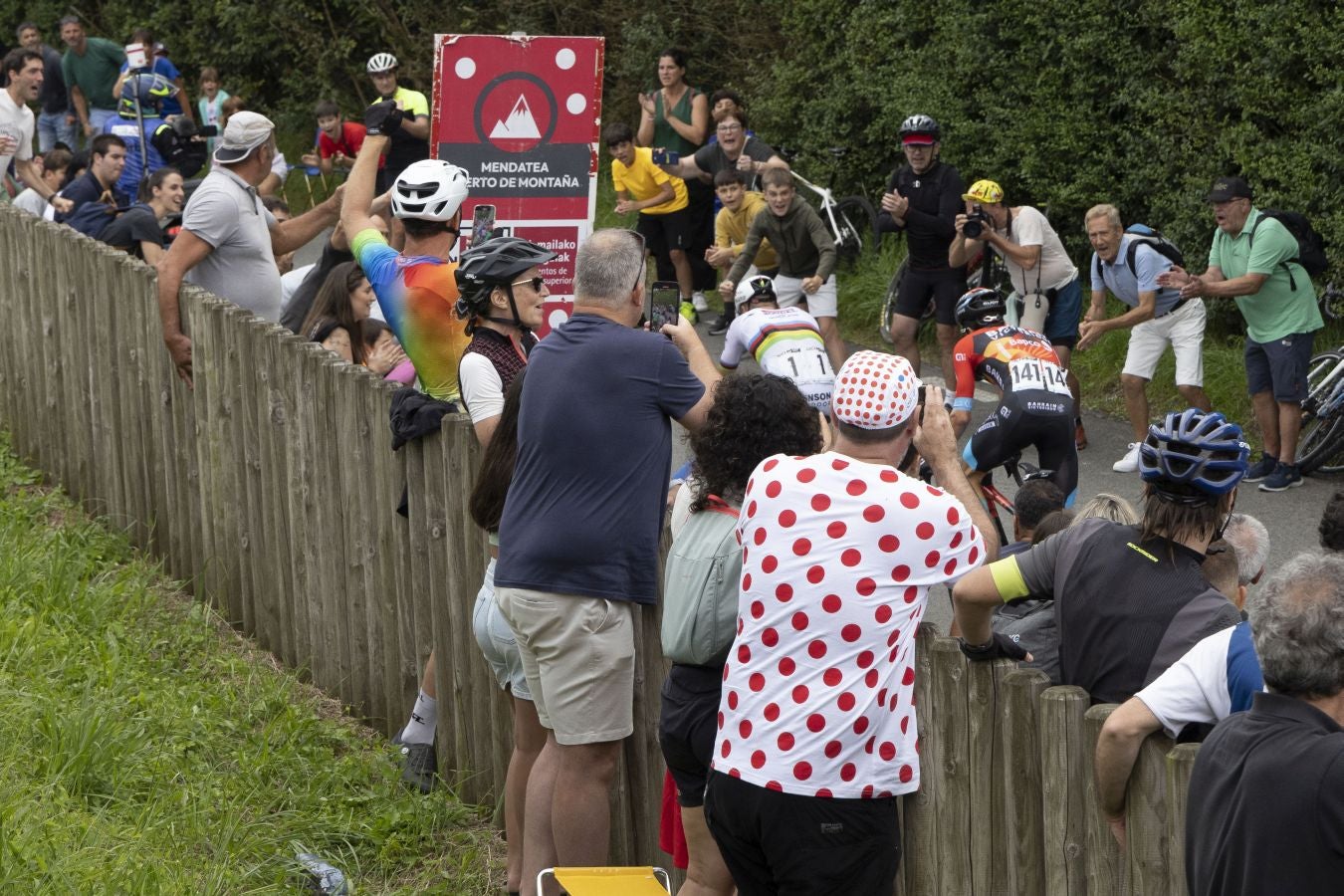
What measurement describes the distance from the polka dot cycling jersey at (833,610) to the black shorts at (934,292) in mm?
9216

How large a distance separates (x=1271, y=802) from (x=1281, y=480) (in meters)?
8.44

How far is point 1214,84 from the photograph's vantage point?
12711 millimetres

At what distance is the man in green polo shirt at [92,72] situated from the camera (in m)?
21.7

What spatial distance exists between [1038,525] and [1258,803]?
138 inches

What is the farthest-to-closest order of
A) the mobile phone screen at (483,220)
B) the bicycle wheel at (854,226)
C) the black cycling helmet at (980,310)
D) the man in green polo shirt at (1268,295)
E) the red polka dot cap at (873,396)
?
→ the bicycle wheel at (854,226)
the man in green polo shirt at (1268,295)
the black cycling helmet at (980,310)
the mobile phone screen at (483,220)
the red polka dot cap at (873,396)

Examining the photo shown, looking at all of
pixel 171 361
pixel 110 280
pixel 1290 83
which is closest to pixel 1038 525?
pixel 171 361

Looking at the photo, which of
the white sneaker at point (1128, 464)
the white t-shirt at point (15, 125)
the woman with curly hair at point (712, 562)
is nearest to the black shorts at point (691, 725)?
the woman with curly hair at point (712, 562)

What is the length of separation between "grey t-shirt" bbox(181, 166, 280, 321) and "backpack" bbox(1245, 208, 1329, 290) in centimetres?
607

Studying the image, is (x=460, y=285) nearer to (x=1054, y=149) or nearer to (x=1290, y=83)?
(x=1290, y=83)

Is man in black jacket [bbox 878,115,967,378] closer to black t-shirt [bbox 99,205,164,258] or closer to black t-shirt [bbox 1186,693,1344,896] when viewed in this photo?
black t-shirt [bbox 99,205,164,258]

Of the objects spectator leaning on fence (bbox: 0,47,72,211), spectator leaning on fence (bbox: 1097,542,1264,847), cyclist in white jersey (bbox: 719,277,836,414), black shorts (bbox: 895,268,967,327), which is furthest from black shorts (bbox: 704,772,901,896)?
spectator leaning on fence (bbox: 0,47,72,211)

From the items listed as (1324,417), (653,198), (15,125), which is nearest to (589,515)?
(1324,417)

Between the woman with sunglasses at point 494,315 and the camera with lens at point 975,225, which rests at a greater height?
the woman with sunglasses at point 494,315

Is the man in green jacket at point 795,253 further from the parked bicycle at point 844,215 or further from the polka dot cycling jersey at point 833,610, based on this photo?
the polka dot cycling jersey at point 833,610
